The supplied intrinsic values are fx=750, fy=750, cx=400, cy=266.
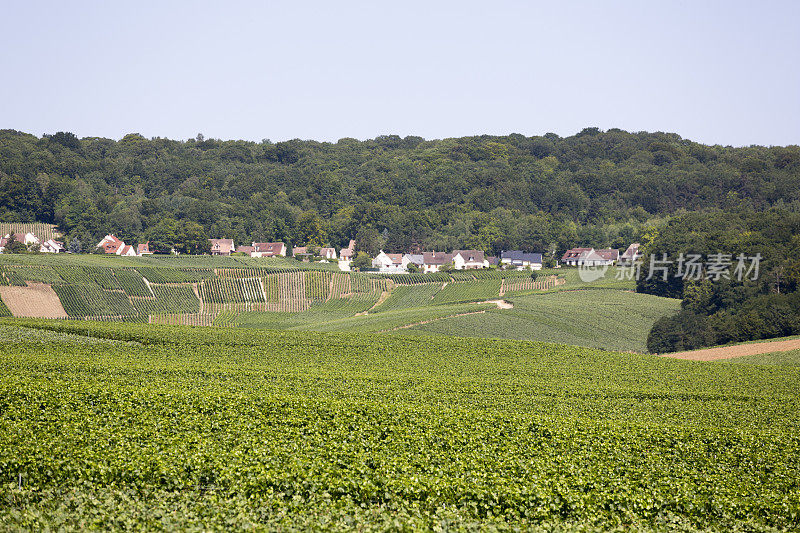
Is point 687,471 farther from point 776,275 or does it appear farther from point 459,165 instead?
point 459,165

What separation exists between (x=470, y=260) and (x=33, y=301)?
75.3m

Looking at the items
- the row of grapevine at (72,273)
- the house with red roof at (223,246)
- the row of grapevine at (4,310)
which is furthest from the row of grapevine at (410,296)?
the house with red roof at (223,246)

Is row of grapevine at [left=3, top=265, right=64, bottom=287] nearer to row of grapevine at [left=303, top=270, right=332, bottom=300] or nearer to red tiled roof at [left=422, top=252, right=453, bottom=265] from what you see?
row of grapevine at [left=303, top=270, right=332, bottom=300]

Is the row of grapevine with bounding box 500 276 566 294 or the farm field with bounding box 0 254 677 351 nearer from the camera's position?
the farm field with bounding box 0 254 677 351

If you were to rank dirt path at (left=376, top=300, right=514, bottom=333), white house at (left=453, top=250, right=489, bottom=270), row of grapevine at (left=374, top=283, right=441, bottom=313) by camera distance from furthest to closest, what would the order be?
1. white house at (left=453, top=250, right=489, bottom=270)
2. row of grapevine at (left=374, top=283, right=441, bottom=313)
3. dirt path at (left=376, top=300, right=514, bottom=333)

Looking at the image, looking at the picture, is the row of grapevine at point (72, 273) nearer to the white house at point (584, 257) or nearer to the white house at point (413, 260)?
the white house at point (413, 260)

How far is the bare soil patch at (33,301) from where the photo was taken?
6128 cm

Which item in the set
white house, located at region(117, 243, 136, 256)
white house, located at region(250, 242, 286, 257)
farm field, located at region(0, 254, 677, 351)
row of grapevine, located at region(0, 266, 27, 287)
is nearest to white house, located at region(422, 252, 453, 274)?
white house, located at region(250, 242, 286, 257)

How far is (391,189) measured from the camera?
15875 centimetres

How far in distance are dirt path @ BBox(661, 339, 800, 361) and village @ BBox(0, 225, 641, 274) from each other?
62.3 m

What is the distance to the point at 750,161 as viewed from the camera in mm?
161375

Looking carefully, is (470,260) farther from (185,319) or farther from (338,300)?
(185,319)

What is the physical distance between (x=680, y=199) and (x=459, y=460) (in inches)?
5941

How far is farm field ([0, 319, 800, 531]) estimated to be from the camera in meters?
16.2
